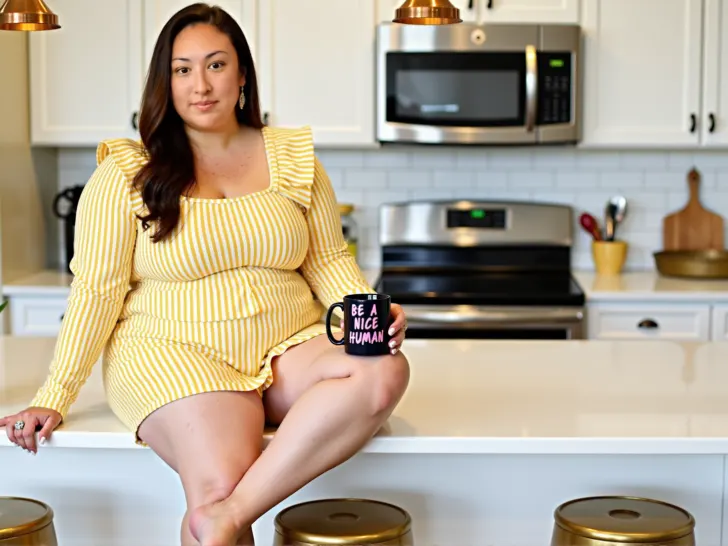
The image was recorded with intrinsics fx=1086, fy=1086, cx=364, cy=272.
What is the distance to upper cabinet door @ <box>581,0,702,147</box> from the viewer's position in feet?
13.1

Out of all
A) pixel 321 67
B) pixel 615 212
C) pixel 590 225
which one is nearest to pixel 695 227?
pixel 615 212

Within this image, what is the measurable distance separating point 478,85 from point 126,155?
87.7 inches

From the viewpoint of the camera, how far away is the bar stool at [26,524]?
1747 mm

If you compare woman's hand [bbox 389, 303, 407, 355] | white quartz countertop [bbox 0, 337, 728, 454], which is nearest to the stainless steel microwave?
white quartz countertop [bbox 0, 337, 728, 454]

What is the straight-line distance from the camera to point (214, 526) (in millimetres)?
1672

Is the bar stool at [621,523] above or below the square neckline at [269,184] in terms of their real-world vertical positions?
below

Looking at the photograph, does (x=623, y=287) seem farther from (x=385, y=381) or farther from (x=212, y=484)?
(x=212, y=484)

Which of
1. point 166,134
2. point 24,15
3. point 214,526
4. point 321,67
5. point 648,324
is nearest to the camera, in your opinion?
point 214,526

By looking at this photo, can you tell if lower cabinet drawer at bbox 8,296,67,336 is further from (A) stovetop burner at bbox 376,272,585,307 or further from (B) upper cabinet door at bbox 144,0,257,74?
(A) stovetop burner at bbox 376,272,585,307

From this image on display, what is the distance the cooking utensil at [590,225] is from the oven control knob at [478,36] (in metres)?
0.86

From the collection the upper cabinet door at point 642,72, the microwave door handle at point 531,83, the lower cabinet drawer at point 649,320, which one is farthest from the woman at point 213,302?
the upper cabinet door at point 642,72

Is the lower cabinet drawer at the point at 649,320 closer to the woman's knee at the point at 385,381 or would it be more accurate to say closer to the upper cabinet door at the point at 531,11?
the upper cabinet door at the point at 531,11

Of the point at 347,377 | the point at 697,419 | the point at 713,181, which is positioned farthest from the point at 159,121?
the point at 713,181

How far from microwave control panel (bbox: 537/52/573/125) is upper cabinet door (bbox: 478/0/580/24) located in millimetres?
139
